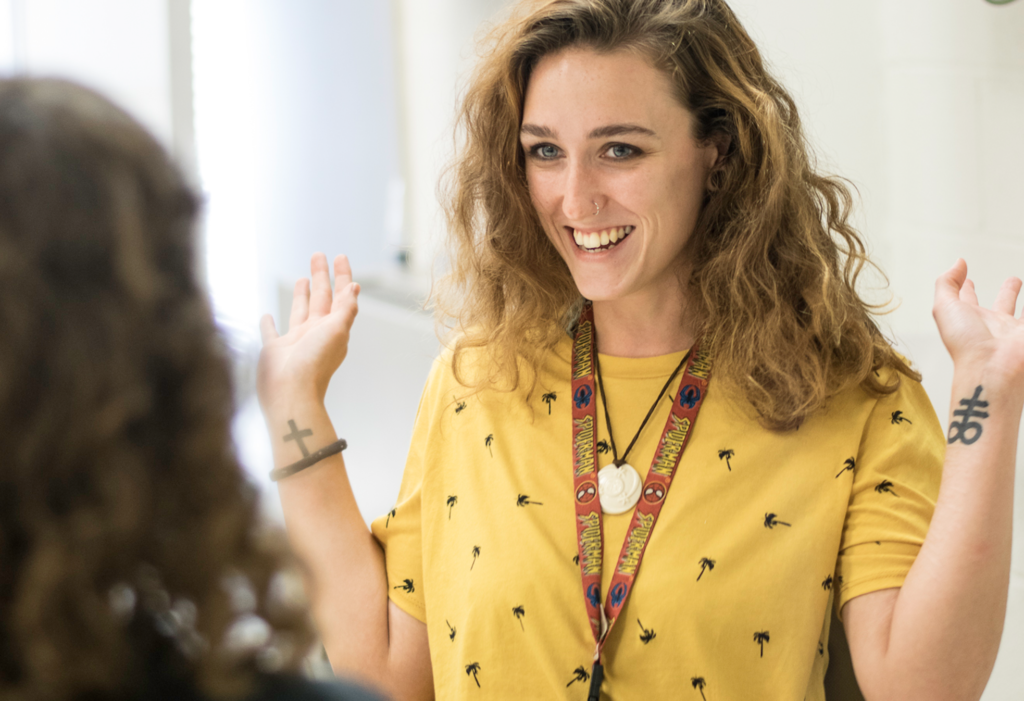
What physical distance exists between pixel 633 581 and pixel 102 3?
131 inches

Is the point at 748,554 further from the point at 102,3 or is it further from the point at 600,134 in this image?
the point at 102,3

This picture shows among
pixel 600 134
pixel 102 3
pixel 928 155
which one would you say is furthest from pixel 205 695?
pixel 102 3

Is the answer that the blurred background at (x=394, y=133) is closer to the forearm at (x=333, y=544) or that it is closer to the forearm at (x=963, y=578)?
the forearm at (x=333, y=544)

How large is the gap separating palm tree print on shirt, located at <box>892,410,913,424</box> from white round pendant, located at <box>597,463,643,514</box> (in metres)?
0.36

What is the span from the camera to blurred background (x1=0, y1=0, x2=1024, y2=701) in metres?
1.74

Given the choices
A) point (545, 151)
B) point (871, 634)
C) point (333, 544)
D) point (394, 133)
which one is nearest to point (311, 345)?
point (333, 544)

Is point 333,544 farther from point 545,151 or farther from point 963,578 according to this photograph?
point 963,578

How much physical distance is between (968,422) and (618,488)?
45cm

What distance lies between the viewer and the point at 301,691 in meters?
0.63

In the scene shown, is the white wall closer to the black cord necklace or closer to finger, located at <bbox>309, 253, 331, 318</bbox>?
finger, located at <bbox>309, 253, 331, 318</bbox>

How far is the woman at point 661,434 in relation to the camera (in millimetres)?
1170

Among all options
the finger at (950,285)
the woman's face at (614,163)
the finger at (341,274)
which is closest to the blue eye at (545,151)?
the woman's face at (614,163)

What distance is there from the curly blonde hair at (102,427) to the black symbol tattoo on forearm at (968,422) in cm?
91

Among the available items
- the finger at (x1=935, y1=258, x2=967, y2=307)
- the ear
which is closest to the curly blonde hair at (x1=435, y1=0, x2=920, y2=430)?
the ear
